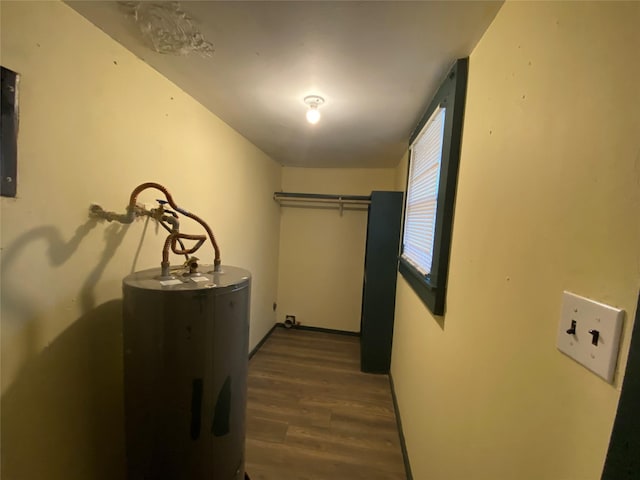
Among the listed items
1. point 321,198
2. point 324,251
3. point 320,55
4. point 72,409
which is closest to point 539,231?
point 320,55

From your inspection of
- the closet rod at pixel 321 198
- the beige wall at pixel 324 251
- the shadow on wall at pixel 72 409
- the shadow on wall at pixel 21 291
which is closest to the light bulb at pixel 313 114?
the shadow on wall at pixel 21 291

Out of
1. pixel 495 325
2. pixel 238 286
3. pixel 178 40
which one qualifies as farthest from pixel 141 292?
pixel 495 325

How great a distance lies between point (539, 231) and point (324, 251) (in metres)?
3.03

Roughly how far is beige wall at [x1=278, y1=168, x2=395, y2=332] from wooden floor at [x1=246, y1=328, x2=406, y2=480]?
680 mm

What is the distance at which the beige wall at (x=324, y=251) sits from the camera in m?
3.51

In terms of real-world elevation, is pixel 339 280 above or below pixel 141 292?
below

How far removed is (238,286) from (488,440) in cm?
97

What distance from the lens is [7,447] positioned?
852 mm

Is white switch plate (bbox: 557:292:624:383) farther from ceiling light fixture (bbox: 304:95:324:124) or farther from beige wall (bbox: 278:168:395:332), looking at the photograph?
beige wall (bbox: 278:168:395:332)

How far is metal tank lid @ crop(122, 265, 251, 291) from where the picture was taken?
100 cm

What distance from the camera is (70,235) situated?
1.02 m

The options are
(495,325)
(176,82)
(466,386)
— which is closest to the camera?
(495,325)

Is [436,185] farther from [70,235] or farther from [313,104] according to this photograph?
[70,235]

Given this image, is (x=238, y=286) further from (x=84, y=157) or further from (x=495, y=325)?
(x=495, y=325)
